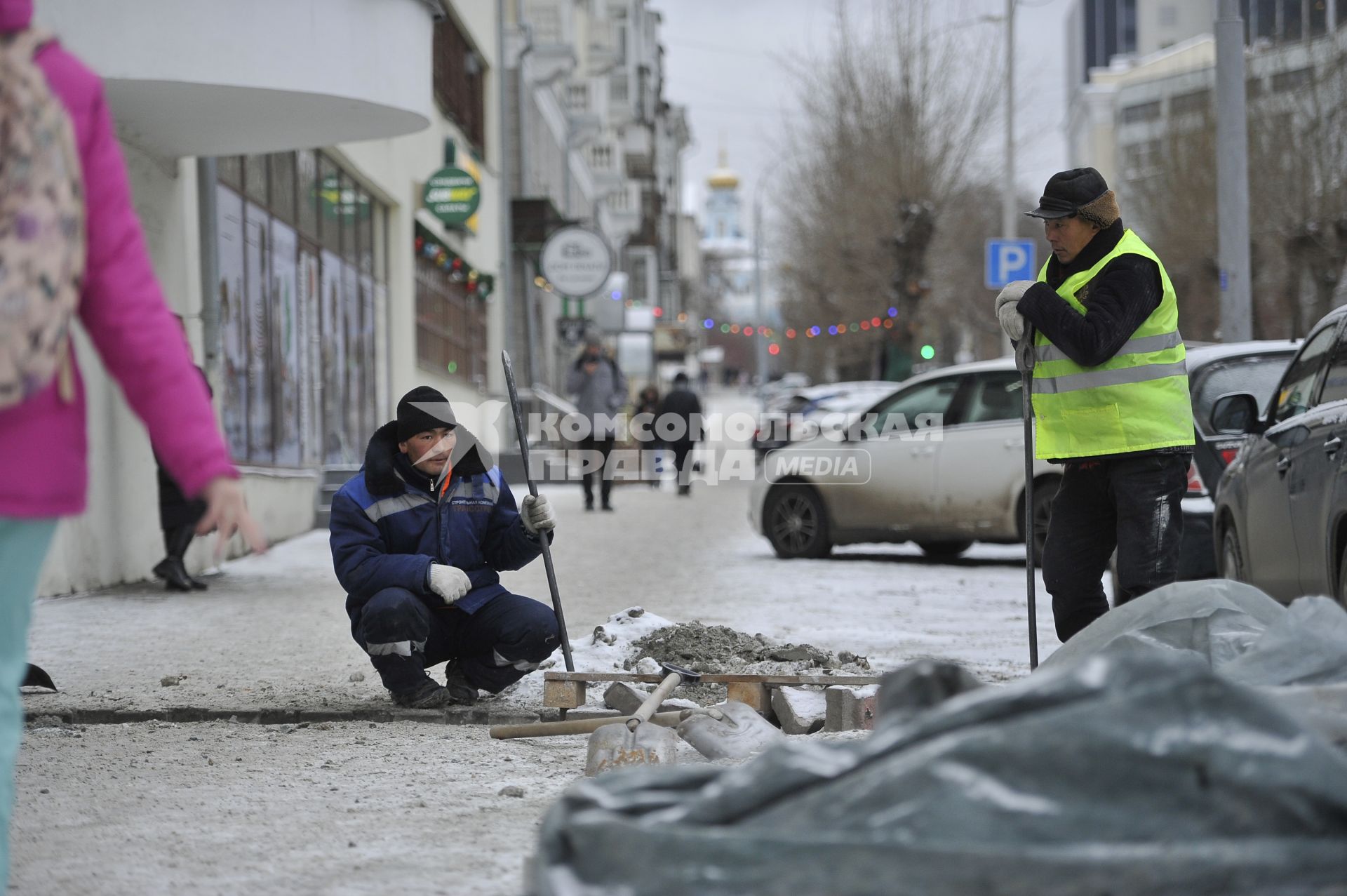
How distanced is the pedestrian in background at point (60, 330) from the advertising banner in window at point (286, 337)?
14.0 m

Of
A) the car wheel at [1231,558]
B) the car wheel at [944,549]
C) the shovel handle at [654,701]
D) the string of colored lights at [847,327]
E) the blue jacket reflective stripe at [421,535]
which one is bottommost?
the car wheel at [944,549]

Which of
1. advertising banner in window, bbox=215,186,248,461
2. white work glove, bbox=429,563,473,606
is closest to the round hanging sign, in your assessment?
advertising banner in window, bbox=215,186,248,461

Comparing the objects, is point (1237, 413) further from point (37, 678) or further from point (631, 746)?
point (37, 678)

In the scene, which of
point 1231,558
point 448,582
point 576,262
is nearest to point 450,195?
point 576,262

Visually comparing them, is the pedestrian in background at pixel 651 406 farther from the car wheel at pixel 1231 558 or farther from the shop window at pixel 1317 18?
the car wheel at pixel 1231 558

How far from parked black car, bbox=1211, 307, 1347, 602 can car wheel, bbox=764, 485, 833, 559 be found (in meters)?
5.46

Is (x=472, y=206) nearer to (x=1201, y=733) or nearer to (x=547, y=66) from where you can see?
(x=547, y=66)

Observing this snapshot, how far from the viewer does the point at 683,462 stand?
82.1ft

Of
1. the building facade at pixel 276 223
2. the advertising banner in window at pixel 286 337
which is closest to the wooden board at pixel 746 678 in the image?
the building facade at pixel 276 223

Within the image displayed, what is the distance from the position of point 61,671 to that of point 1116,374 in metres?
4.83

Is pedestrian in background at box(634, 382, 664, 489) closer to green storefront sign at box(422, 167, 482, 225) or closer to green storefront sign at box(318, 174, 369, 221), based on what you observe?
green storefront sign at box(422, 167, 482, 225)

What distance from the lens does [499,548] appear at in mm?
6500

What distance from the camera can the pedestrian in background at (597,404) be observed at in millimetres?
19922

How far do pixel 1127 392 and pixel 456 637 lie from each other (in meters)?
2.66
